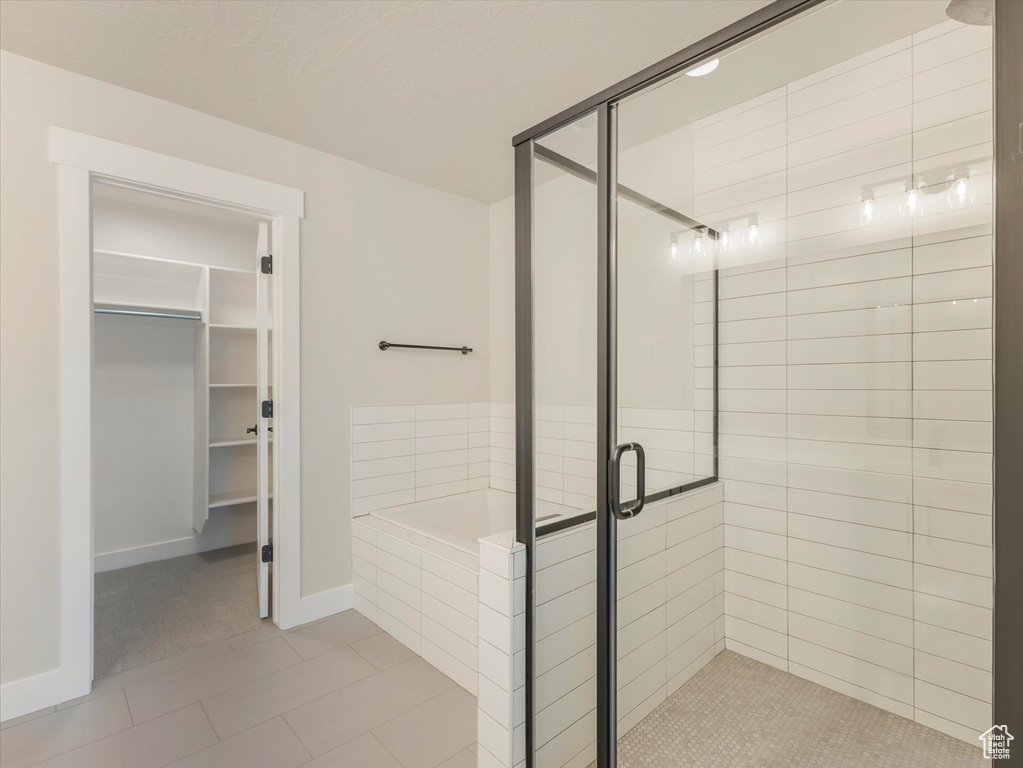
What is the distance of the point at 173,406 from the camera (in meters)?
3.54

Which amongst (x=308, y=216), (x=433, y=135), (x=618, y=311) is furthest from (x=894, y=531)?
(x=308, y=216)

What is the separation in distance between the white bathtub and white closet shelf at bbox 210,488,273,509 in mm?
1292

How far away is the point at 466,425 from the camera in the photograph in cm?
330

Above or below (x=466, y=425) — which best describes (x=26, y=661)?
Result: below

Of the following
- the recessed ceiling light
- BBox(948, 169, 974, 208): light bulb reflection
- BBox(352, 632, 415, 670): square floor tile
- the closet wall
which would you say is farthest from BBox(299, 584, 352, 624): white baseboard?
BBox(948, 169, 974, 208): light bulb reflection

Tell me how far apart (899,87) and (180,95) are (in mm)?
2526

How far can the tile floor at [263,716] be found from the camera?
1.63 meters

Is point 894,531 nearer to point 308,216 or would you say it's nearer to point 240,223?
point 308,216

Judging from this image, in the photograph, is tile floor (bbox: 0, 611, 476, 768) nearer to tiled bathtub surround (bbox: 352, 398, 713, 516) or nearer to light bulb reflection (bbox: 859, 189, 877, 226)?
tiled bathtub surround (bbox: 352, 398, 713, 516)

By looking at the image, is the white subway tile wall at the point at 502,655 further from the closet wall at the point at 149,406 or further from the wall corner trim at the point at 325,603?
the closet wall at the point at 149,406

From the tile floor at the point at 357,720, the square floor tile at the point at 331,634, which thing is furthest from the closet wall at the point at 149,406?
the square floor tile at the point at 331,634

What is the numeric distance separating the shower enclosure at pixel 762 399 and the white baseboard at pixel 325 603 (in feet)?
5.01

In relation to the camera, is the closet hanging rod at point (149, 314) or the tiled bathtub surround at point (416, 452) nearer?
the tiled bathtub surround at point (416, 452)

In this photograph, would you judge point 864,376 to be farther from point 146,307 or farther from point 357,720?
point 146,307
